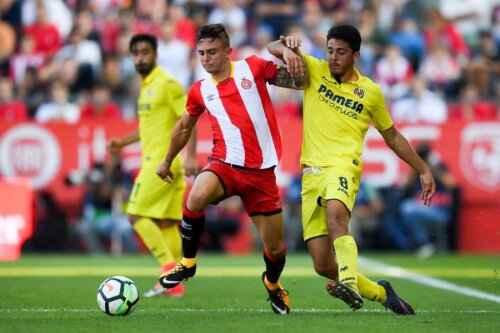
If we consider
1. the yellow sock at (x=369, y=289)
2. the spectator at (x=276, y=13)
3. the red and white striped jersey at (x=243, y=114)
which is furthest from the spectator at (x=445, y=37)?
the yellow sock at (x=369, y=289)

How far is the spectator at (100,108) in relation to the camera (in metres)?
20.0

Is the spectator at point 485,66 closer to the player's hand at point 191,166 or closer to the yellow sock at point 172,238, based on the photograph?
the yellow sock at point 172,238

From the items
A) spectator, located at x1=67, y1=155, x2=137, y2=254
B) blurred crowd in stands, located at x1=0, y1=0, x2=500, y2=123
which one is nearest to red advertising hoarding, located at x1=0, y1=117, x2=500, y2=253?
spectator, located at x1=67, y1=155, x2=137, y2=254

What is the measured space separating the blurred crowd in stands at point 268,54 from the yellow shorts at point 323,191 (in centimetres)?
989

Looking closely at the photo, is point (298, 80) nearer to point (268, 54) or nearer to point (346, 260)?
point (346, 260)

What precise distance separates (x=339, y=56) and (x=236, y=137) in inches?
42.3

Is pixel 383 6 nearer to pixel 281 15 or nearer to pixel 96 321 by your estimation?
pixel 281 15

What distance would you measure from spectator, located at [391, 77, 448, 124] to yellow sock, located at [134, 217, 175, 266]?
9147 mm

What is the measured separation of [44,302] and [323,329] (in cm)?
348

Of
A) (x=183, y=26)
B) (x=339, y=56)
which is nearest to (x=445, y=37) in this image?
(x=183, y=26)

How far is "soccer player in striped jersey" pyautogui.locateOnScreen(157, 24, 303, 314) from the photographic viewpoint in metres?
9.34

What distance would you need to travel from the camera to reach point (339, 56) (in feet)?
30.5

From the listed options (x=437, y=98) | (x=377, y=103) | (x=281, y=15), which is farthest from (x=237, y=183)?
(x=281, y=15)

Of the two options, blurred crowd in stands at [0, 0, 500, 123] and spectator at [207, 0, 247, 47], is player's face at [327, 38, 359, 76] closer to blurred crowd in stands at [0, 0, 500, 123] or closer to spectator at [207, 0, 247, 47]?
blurred crowd in stands at [0, 0, 500, 123]
